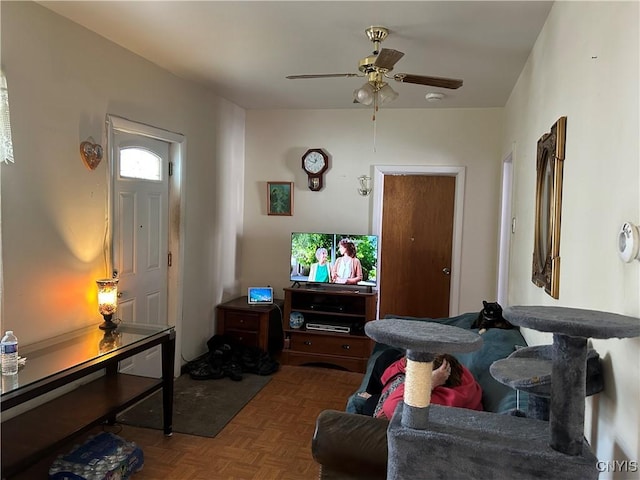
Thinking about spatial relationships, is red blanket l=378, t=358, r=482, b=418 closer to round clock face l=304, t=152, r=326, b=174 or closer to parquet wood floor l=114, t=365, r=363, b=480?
parquet wood floor l=114, t=365, r=363, b=480

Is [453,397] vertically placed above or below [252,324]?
above

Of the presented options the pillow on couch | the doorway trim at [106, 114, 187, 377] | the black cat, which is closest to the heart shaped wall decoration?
the doorway trim at [106, 114, 187, 377]

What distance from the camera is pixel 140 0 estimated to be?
98.7 inches

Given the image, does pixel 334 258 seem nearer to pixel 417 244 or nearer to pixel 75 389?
pixel 417 244

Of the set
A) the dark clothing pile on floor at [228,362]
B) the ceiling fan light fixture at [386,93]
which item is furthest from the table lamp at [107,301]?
the ceiling fan light fixture at [386,93]

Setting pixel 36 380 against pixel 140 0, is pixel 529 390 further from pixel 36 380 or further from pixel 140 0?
pixel 140 0

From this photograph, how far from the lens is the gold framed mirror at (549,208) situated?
2.06 m

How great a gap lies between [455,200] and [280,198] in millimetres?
1820

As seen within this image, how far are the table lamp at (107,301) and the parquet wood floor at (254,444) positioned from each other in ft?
2.48

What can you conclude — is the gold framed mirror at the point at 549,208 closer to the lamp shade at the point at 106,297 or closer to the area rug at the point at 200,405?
the area rug at the point at 200,405

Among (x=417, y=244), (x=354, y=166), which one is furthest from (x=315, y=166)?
(x=417, y=244)

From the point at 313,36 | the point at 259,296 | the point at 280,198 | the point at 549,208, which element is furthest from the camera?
the point at 280,198

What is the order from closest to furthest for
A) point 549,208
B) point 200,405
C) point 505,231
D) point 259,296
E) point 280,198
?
point 549,208
point 200,405
point 505,231
point 259,296
point 280,198

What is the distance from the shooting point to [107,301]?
3018 millimetres
